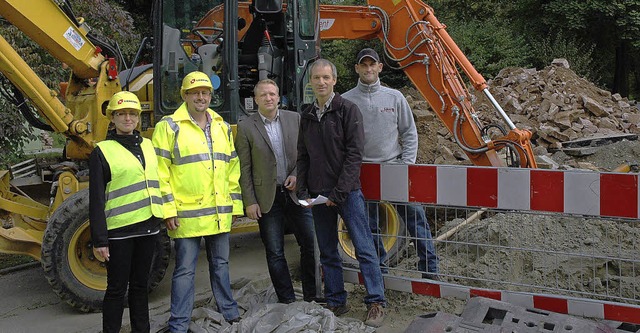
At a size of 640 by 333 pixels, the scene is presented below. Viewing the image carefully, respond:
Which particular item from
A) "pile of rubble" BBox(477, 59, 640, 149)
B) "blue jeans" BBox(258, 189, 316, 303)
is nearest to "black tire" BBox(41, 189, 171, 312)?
"blue jeans" BBox(258, 189, 316, 303)

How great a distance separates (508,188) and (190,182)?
2216mm

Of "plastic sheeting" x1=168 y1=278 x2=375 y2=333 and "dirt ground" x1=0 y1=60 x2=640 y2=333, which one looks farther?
"dirt ground" x1=0 y1=60 x2=640 y2=333

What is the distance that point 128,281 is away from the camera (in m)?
4.54

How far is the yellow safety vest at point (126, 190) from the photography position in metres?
4.36

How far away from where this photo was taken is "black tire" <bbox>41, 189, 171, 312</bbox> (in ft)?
18.0

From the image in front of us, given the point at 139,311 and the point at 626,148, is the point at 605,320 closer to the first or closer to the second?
the point at 139,311

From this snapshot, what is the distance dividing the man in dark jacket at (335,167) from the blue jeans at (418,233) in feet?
1.04

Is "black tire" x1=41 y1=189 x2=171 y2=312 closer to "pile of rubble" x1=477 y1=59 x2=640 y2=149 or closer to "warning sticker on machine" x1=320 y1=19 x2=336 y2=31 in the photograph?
"warning sticker on machine" x1=320 y1=19 x2=336 y2=31

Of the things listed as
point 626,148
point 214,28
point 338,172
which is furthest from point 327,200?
point 626,148

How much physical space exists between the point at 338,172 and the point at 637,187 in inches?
77.6

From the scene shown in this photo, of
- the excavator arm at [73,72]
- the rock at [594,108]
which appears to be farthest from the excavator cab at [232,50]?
the rock at [594,108]

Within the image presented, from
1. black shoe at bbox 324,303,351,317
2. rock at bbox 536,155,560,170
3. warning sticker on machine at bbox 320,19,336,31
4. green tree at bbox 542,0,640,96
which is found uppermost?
green tree at bbox 542,0,640,96

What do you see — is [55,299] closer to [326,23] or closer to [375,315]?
[375,315]

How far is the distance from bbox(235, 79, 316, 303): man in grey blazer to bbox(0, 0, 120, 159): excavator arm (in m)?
2.10
